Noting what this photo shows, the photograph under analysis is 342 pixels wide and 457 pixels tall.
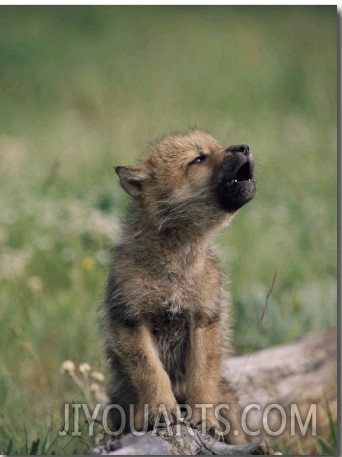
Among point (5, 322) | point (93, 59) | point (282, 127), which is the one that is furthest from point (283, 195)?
point (5, 322)

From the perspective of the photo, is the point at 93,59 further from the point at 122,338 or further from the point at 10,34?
the point at 122,338

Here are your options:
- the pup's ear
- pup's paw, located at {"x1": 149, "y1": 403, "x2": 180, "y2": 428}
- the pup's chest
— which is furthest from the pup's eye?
pup's paw, located at {"x1": 149, "y1": 403, "x2": 180, "y2": 428}

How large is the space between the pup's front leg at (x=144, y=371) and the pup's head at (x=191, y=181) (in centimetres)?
51

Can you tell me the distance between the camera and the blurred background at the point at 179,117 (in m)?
7.27

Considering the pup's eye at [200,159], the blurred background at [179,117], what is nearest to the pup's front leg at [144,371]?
the pup's eye at [200,159]

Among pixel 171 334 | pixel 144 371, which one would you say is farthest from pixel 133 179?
pixel 144 371

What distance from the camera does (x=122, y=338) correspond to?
4.36 m

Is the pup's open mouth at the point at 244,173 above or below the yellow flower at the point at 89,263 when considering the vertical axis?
above

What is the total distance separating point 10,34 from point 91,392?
13.7 feet

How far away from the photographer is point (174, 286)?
4.41m

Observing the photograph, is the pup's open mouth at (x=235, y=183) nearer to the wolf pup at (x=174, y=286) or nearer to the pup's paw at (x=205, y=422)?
the wolf pup at (x=174, y=286)

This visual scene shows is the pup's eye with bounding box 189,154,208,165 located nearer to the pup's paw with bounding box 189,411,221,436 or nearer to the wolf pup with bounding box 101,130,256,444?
the wolf pup with bounding box 101,130,256,444

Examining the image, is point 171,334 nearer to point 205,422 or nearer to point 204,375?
point 204,375

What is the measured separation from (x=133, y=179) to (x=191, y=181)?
11.6 inches
